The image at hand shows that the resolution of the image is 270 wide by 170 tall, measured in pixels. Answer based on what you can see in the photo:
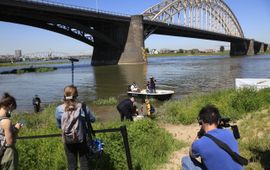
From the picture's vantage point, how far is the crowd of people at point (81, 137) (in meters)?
3.96

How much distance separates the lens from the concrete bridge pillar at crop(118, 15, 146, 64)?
8225cm

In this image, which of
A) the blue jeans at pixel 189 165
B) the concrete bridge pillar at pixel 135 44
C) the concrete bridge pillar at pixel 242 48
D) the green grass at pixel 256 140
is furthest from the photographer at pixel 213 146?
the concrete bridge pillar at pixel 242 48

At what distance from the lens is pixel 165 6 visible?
4333 inches

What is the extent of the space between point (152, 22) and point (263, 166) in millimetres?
82322

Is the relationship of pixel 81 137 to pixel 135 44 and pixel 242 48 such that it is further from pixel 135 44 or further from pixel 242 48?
pixel 242 48

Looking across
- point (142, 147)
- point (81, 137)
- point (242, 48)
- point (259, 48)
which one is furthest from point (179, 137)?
point (259, 48)

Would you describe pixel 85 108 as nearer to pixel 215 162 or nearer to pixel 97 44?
pixel 215 162

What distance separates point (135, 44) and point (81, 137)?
78.3m

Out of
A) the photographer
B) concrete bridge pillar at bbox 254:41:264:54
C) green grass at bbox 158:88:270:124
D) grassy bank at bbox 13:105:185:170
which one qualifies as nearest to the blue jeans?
the photographer

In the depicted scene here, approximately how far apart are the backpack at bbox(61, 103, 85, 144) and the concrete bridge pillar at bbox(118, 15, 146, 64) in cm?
7696

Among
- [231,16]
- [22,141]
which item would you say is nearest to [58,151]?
[22,141]

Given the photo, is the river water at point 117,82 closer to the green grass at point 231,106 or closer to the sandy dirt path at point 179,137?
the green grass at point 231,106

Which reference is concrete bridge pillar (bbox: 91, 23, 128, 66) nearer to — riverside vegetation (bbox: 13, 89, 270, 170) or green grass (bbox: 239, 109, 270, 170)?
green grass (bbox: 239, 109, 270, 170)

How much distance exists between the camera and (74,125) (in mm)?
5258
